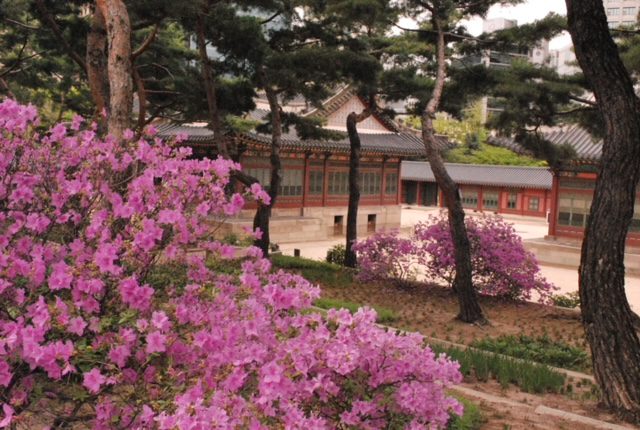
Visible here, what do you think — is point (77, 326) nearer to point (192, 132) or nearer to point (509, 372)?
point (509, 372)

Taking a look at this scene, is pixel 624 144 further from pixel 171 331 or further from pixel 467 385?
pixel 171 331

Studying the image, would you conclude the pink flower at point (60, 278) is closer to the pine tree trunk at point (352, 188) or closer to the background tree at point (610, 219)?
the background tree at point (610, 219)

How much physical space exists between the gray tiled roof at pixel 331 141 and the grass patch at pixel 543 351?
13.4 meters

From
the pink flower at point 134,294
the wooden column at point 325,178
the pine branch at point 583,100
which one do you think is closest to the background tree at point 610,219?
the pink flower at point 134,294

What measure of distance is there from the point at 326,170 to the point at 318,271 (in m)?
14.5

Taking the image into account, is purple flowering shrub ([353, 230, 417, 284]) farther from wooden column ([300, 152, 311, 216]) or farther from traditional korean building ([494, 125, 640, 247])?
wooden column ([300, 152, 311, 216])

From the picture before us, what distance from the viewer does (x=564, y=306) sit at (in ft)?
42.9

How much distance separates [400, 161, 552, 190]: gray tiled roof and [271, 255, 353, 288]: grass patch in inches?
1106

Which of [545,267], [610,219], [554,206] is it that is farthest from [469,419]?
[554,206]

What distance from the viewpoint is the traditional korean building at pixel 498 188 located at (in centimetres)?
4203

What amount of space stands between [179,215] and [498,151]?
180 feet

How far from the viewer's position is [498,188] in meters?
43.8

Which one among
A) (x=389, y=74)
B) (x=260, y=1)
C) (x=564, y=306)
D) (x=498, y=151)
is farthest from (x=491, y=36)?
(x=498, y=151)

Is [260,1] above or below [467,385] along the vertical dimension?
above
